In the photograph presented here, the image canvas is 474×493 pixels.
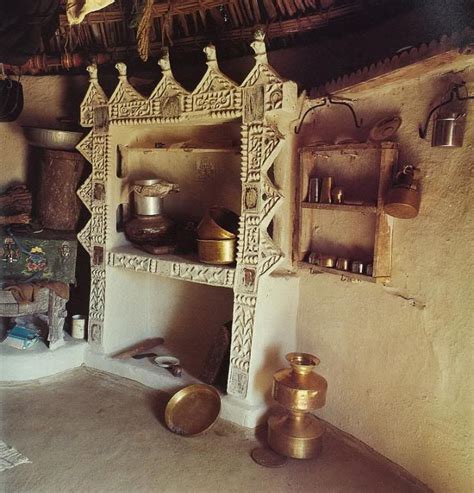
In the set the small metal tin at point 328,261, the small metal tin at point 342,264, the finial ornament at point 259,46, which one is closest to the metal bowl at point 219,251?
the small metal tin at point 328,261

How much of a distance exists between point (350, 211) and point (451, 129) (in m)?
0.76

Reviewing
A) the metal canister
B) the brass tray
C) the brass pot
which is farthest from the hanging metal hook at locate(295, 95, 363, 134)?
the brass tray

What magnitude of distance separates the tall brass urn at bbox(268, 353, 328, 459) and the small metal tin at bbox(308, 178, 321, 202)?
1.01 m

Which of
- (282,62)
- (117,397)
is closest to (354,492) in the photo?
(117,397)

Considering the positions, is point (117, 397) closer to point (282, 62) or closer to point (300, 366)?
point (300, 366)

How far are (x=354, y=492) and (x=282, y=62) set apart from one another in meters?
2.86

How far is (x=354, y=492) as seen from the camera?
2572 millimetres

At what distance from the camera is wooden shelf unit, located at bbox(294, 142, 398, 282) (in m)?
2.69

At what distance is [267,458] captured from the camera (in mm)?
2879

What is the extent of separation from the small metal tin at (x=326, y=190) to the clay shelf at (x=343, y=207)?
0.04 meters

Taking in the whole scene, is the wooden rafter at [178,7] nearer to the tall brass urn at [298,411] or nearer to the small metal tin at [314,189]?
the small metal tin at [314,189]

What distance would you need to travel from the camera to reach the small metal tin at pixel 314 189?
3.04 metres

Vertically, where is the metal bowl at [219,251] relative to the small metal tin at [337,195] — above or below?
below

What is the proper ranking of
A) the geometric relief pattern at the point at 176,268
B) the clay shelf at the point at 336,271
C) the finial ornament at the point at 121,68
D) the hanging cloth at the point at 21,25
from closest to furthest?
1. the hanging cloth at the point at 21,25
2. the clay shelf at the point at 336,271
3. the geometric relief pattern at the point at 176,268
4. the finial ornament at the point at 121,68
